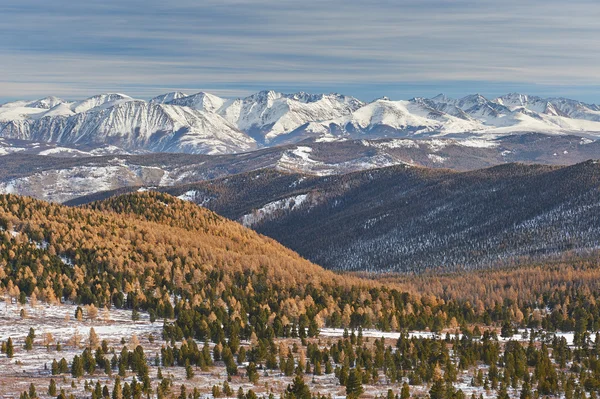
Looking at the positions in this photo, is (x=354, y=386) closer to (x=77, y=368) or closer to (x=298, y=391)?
(x=298, y=391)

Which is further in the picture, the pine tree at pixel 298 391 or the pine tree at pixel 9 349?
the pine tree at pixel 9 349

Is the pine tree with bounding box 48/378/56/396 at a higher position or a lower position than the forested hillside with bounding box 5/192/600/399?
lower

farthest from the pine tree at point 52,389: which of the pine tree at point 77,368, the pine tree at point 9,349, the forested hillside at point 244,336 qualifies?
the pine tree at point 9,349

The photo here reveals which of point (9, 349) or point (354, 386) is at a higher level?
point (9, 349)

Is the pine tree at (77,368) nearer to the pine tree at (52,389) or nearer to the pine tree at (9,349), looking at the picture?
the pine tree at (52,389)

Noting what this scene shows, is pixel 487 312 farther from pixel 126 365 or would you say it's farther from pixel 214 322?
pixel 126 365

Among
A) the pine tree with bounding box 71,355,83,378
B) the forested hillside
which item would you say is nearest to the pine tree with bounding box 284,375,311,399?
the forested hillside

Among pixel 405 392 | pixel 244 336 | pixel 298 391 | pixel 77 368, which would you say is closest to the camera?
pixel 298 391

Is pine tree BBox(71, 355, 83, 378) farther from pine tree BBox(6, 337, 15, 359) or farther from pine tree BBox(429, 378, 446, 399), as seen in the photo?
pine tree BBox(429, 378, 446, 399)

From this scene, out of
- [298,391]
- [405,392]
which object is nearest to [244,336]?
[298,391]

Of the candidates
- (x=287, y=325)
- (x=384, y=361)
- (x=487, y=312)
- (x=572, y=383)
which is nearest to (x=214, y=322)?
(x=287, y=325)

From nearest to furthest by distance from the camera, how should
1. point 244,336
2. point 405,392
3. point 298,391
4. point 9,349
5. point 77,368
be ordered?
1. point 298,391
2. point 405,392
3. point 77,368
4. point 9,349
5. point 244,336

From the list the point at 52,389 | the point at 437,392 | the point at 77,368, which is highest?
the point at 77,368
